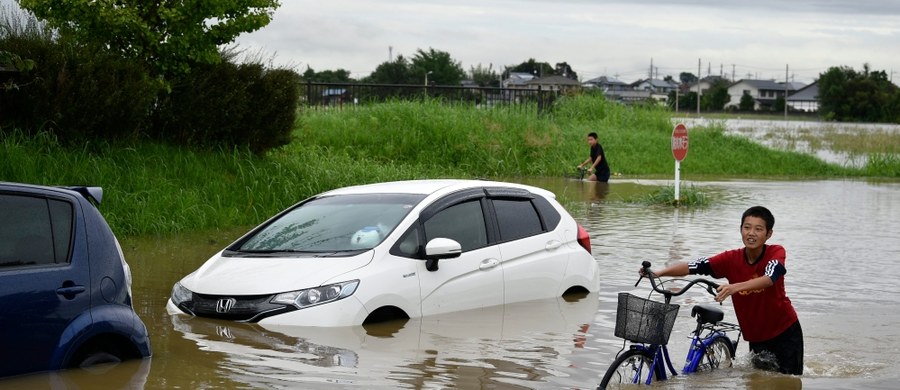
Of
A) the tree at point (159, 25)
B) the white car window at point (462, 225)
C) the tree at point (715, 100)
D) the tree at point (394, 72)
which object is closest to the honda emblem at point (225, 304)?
the white car window at point (462, 225)

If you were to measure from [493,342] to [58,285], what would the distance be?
3860 mm

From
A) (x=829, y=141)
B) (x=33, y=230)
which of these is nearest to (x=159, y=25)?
(x=33, y=230)

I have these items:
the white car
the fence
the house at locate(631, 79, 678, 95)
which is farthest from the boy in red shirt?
the house at locate(631, 79, 678, 95)

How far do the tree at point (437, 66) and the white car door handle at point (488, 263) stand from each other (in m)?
66.7

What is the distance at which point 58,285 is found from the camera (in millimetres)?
7418

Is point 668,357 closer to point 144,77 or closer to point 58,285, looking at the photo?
point 58,285

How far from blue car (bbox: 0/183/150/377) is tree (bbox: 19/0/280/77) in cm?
1237

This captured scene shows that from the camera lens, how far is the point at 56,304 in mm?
7391

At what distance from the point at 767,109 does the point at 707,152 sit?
10758cm

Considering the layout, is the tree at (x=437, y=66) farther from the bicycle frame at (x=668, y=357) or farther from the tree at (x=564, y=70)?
the bicycle frame at (x=668, y=357)

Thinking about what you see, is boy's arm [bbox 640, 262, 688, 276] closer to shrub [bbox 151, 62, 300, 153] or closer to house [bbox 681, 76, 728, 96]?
shrub [bbox 151, 62, 300, 153]

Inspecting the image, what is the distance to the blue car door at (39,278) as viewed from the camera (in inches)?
285

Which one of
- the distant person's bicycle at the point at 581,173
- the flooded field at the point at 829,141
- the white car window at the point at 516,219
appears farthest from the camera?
the flooded field at the point at 829,141

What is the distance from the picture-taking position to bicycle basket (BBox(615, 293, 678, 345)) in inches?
291
